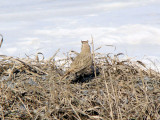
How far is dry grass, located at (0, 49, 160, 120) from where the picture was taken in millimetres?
3988

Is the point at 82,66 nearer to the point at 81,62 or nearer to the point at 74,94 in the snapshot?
the point at 81,62

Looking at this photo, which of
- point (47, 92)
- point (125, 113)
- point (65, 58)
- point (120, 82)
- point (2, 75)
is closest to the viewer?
point (125, 113)

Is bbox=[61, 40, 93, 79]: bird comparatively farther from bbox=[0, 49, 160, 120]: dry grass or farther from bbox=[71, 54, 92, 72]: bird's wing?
bbox=[0, 49, 160, 120]: dry grass

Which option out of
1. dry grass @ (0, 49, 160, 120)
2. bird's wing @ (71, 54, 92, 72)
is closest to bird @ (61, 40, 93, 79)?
bird's wing @ (71, 54, 92, 72)

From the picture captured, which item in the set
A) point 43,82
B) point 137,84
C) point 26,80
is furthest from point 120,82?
point 26,80

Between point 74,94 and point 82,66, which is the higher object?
point 82,66

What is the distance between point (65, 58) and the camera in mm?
6215

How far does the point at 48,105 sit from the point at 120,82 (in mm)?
1543

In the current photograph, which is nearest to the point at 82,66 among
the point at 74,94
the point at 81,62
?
the point at 81,62

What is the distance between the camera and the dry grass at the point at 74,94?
3988mm

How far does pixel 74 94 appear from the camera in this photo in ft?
15.3

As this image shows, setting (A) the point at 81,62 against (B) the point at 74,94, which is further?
(A) the point at 81,62

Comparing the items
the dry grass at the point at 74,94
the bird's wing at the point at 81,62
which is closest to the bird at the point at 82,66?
the bird's wing at the point at 81,62

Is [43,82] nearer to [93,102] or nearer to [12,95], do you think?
[12,95]
